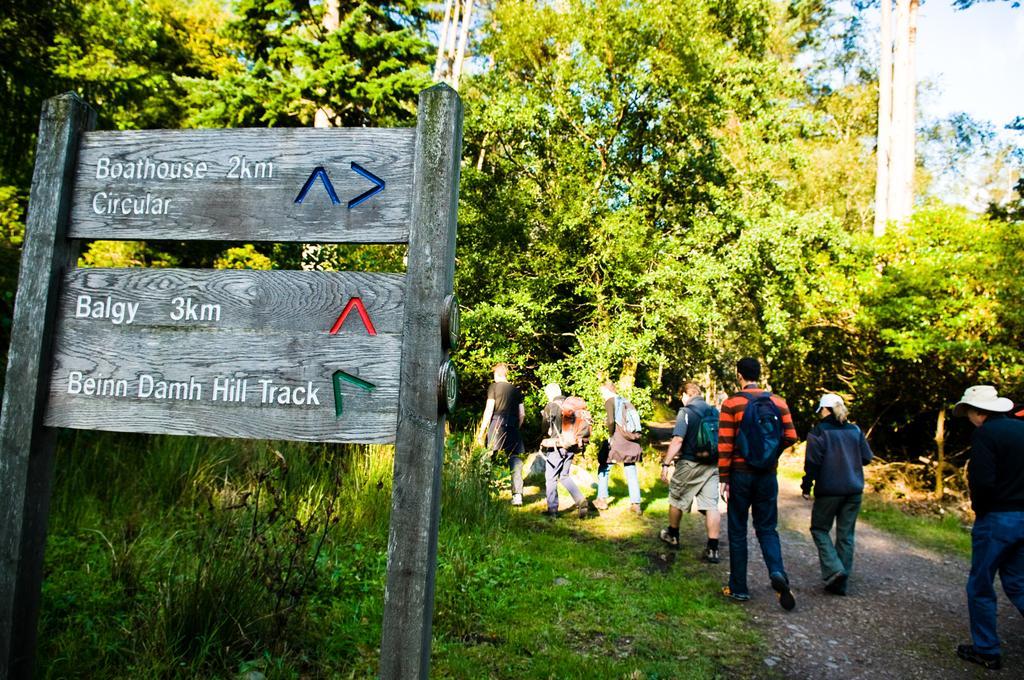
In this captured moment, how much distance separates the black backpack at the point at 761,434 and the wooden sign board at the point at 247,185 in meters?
4.07

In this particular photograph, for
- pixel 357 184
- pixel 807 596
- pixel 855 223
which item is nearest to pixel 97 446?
pixel 357 184

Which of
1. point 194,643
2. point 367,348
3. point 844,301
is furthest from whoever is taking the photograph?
point 844,301

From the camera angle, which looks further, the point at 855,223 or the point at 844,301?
the point at 855,223

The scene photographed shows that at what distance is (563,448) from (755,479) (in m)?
3.39

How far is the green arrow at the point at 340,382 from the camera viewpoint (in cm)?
243

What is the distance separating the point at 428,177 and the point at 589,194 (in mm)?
12233

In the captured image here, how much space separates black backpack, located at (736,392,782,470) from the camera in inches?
215

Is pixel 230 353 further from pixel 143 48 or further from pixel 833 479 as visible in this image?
pixel 143 48

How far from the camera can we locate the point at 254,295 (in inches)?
100

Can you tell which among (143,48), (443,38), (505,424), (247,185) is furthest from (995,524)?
(443,38)

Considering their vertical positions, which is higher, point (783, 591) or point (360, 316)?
point (360, 316)

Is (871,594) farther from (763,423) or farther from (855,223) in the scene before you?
(855,223)

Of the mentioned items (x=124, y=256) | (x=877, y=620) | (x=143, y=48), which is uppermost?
(x=143, y=48)

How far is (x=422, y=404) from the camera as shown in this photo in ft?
7.80
